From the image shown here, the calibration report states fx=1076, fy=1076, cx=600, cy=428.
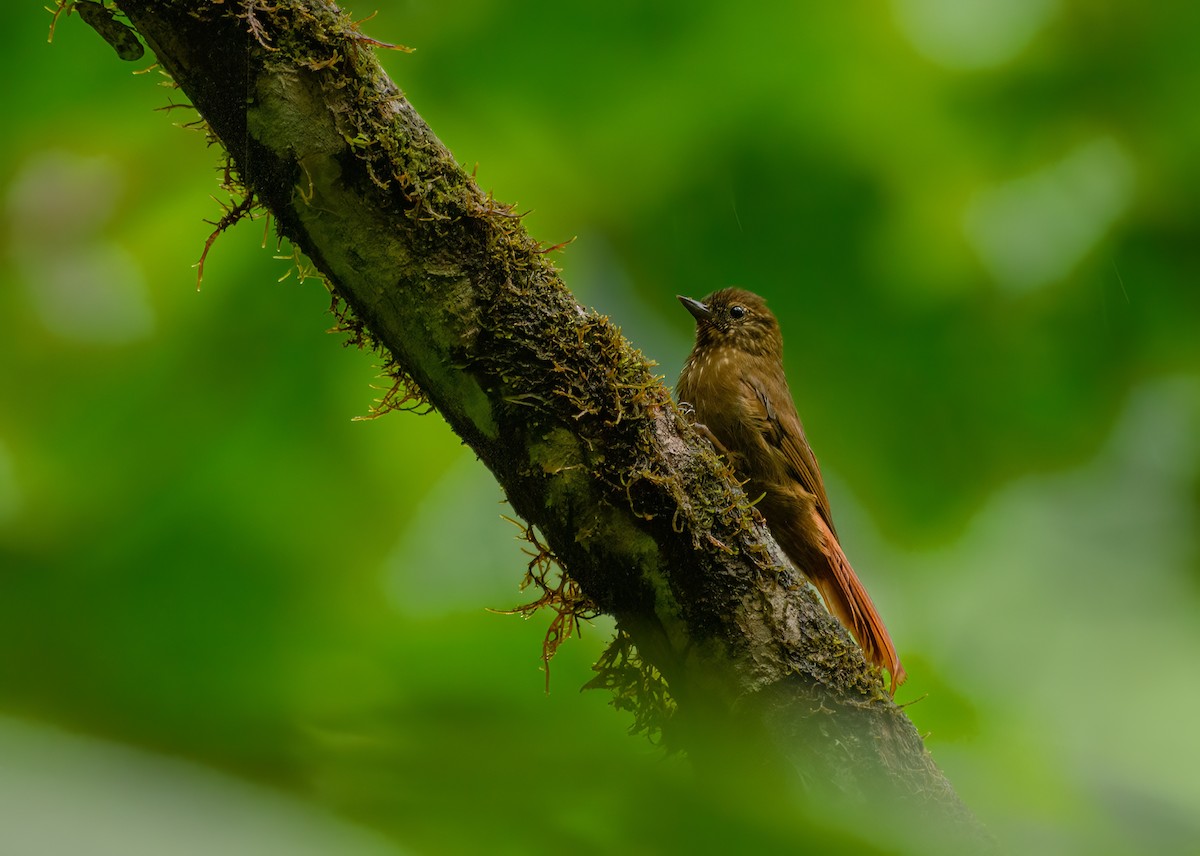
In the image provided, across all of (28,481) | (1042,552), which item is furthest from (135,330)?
(1042,552)

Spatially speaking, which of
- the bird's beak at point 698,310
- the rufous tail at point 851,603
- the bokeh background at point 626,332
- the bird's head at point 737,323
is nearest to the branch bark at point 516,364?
the bokeh background at point 626,332

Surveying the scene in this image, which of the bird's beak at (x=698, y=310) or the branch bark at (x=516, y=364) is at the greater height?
the bird's beak at (x=698, y=310)

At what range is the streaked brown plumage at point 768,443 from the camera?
9.70 feet

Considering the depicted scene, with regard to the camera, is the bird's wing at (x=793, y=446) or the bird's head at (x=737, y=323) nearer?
the bird's wing at (x=793, y=446)

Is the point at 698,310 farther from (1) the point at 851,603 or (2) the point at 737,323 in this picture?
(1) the point at 851,603

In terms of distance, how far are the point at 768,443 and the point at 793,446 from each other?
0.25ft

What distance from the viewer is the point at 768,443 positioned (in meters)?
3.10

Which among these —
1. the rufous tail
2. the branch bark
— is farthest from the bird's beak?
the branch bark

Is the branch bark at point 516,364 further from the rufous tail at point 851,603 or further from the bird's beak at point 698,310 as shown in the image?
the bird's beak at point 698,310

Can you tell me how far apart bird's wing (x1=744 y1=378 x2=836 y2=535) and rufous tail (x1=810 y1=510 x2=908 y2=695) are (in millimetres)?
69

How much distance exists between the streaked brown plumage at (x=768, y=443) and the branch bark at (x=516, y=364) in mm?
1044

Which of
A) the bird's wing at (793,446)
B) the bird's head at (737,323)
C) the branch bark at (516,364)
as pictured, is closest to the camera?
the branch bark at (516,364)

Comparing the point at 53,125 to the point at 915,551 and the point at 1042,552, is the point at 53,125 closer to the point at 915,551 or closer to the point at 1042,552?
the point at 915,551

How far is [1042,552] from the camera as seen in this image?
1031mm
